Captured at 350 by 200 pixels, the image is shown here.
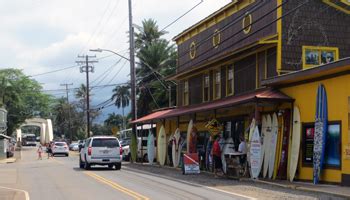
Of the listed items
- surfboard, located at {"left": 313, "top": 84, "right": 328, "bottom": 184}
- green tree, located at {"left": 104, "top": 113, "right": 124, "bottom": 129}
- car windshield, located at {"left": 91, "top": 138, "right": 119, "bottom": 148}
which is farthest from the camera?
green tree, located at {"left": 104, "top": 113, "right": 124, "bottom": 129}

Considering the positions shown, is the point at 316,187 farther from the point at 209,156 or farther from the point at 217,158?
the point at 209,156

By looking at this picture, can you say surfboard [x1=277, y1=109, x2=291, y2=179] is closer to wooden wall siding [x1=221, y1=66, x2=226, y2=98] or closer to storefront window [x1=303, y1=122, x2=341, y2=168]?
storefront window [x1=303, y1=122, x2=341, y2=168]

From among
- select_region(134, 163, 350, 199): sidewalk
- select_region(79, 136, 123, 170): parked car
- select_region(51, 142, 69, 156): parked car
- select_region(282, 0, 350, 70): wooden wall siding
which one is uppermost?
select_region(282, 0, 350, 70): wooden wall siding

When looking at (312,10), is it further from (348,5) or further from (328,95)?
(328,95)

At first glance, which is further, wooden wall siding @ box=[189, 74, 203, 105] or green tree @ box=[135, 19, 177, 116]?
green tree @ box=[135, 19, 177, 116]

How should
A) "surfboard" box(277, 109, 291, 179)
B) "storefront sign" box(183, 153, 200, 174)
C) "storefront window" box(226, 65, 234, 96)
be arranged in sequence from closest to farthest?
"surfboard" box(277, 109, 291, 179) < "storefront sign" box(183, 153, 200, 174) < "storefront window" box(226, 65, 234, 96)

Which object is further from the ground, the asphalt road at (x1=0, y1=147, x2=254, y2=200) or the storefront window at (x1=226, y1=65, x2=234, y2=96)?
the storefront window at (x1=226, y1=65, x2=234, y2=96)

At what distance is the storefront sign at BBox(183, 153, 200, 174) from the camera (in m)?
26.4

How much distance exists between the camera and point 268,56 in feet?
84.2

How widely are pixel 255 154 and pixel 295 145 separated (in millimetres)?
1750

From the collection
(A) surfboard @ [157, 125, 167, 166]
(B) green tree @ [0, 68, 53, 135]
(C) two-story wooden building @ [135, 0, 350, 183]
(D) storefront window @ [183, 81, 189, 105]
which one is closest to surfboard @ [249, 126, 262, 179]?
(C) two-story wooden building @ [135, 0, 350, 183]

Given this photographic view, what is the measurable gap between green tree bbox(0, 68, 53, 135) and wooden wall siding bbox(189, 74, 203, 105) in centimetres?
4513

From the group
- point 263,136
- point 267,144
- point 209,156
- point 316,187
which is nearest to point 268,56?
point 263,136

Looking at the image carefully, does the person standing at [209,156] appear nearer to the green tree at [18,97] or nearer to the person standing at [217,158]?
the person standing at [217,158]
